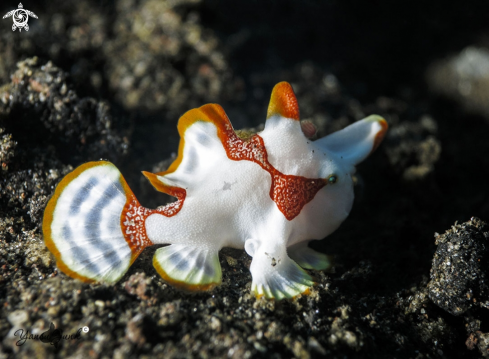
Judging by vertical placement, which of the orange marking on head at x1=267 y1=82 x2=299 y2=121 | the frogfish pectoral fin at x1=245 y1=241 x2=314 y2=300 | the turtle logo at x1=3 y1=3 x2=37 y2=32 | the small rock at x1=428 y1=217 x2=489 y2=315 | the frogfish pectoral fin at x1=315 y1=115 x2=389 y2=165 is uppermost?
the turtle logo at x1=3 y1=3 x2=37 y2=32

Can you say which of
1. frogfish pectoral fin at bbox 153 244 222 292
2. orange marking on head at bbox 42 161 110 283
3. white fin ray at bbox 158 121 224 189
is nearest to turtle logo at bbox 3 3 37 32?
orange marking on head at bbox 42 161 110 283

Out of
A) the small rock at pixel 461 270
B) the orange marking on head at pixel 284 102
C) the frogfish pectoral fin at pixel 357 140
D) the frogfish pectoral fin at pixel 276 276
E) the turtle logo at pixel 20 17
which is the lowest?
the small rock at pixel 461 270

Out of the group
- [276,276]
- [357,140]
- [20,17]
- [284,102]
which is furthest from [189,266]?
[20,17]

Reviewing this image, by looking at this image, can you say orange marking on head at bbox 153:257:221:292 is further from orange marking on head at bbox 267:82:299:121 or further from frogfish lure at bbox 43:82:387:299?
orange marking on head at bbox 267:82:299:121

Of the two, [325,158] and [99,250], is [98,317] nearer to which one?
[99,250]

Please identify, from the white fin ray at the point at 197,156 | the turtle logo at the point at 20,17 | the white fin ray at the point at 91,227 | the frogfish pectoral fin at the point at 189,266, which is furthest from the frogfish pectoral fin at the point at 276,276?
the turtle logo at the point at 20,17

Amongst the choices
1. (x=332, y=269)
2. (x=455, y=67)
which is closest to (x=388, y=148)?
(x=332, y=269)

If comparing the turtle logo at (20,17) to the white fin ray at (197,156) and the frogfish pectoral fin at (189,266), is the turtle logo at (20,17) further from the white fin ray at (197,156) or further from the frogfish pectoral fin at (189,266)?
the frogfish pectoral fin at (189,266)

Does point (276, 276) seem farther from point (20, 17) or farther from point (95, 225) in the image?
point (20, 17)
